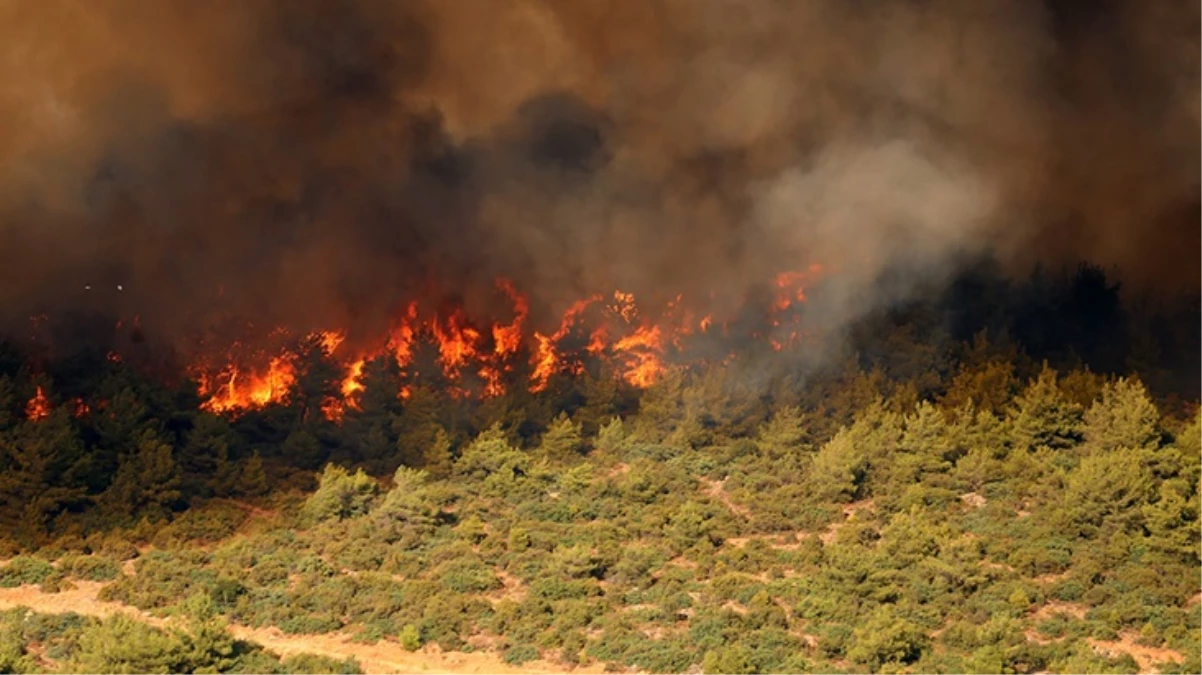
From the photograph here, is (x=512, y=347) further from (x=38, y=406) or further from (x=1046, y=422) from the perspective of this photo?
(x=1046, y=422)

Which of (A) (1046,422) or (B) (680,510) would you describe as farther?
(A) (1046,422)

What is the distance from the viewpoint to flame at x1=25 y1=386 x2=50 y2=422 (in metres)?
57.4

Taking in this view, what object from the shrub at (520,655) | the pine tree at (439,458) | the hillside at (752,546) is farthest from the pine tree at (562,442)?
the shrub at (520,655)

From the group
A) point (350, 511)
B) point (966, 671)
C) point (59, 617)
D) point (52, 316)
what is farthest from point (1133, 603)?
point (52, 316)

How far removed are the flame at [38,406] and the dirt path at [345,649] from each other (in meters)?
10.6

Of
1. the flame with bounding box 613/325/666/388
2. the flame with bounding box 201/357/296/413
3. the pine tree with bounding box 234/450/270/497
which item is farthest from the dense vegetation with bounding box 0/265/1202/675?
the flame with bounding box 613/325/666/388

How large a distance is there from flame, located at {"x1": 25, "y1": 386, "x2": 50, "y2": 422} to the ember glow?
4.92m

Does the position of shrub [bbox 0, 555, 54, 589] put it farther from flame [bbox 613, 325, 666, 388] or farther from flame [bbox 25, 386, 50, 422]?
flame [bbox 613, 325, 666, 388]

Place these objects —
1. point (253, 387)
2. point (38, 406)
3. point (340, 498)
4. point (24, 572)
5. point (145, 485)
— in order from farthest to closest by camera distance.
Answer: point (253, 387), point (38, 406), point (145, 485), point (340, 498), point (24, 572)

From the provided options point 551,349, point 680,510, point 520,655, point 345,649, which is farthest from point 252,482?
point 520,655

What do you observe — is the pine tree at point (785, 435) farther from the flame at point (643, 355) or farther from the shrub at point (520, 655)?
the shrub at point (520, 655)

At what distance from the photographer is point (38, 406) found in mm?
57562

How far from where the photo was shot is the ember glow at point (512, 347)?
199 feet

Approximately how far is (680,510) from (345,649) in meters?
11.3
